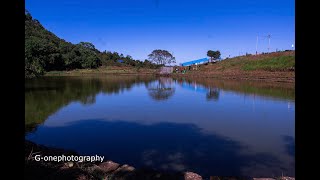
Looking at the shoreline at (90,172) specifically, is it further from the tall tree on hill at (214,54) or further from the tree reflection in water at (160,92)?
the tall tree on hill at (214,54)

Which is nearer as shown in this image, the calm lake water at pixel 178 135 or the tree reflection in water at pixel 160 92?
the calm lake water at pixel 178 135

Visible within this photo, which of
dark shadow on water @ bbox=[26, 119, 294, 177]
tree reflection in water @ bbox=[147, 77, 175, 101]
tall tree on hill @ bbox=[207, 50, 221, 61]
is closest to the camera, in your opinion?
dark shadow on water @ bbox=[26, 119, 294, 177]

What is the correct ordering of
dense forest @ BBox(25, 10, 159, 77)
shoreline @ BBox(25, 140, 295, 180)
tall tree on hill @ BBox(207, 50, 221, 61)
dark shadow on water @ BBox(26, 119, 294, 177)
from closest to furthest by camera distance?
shoreline @ BBox(25, 140, 295, 180) → dark shadow on water @ BBox(26, 119, 294, 177) → dense forest @ BBox(25, 10, 159, 77) → tall tree on hill @ BBox(207, 50, 221, 61)

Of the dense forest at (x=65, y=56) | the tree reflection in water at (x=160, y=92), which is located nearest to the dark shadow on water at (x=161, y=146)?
the tree reflection in water at (x=160, y=92)

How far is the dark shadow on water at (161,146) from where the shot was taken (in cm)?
719

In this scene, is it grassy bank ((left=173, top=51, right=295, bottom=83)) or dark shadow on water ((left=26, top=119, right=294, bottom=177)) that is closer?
dark shadow on water ((left=26, top=119, right=294, bottom=177))

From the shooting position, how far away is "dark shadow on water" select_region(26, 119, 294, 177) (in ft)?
23.6

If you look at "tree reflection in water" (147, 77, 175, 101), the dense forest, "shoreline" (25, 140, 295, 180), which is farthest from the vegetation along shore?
"shoreline" (25, 140, 295, 180)

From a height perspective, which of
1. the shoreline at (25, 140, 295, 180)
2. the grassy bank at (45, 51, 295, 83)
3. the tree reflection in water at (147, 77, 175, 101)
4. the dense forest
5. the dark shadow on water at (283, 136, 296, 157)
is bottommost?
the dark shadow on water at (283, 136, 296, 157)

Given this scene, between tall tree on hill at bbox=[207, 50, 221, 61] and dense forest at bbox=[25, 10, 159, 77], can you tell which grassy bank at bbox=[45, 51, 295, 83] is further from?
dense forest at bbox=[25, 10, 159, 77]

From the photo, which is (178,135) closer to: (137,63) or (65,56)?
(65,56)

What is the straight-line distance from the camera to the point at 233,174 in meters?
6.70
